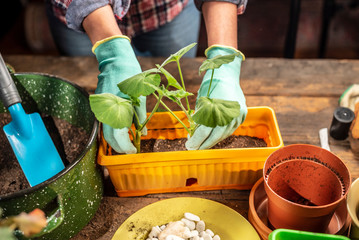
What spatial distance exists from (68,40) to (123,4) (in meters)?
0.37

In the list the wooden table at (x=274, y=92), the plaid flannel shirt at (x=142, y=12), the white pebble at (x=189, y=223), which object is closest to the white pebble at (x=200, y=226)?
the white pebble at (x=189, y=223)

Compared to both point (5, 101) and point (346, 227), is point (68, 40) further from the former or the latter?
point (346, 227)

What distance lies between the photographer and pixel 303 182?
0.88 meters

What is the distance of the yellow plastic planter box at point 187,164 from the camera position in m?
0.88

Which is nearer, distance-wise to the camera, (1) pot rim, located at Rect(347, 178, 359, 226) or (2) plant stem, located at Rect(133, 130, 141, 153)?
(1) pot rim, located at Rect(347, 178, 359, 226)

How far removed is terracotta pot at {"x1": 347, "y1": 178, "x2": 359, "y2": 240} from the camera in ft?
2.27

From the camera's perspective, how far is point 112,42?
1.00m

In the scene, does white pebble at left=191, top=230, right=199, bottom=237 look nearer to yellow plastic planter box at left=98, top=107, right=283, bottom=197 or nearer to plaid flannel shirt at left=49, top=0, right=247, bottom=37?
yellow plastic planter box at left=98, top=107, right=283, bottom=197

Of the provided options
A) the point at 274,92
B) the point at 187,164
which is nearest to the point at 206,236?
the point at 187,164

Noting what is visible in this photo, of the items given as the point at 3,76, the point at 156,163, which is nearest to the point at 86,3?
the point at 3,76

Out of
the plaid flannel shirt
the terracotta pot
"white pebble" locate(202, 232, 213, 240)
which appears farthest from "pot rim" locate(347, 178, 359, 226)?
the plaid flannel shirt

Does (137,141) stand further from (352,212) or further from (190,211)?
(352,212)

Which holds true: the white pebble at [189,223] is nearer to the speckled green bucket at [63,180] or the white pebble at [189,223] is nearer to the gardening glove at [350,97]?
the speckled green bucket at [63,180]

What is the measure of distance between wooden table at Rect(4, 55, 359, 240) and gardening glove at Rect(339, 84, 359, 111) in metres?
0.05
